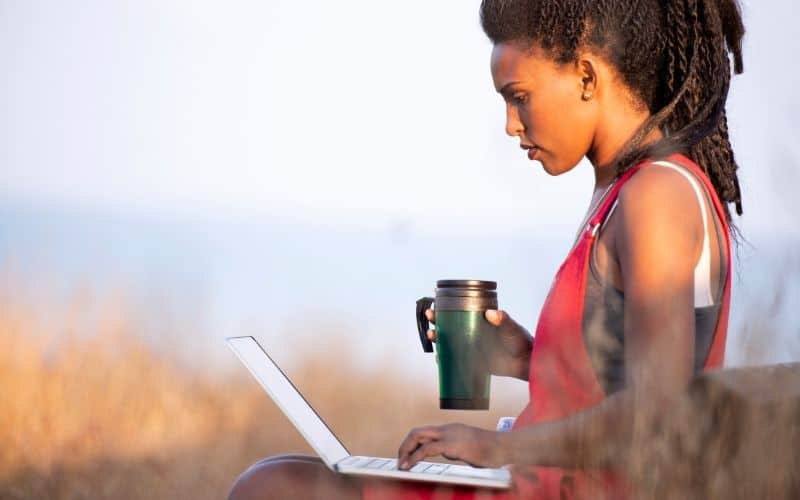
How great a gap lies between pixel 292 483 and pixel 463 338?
503mm

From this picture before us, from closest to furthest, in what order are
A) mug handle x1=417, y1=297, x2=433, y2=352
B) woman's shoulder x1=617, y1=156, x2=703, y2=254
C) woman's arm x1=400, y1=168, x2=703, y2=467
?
1. woman's arm x1=400, y1=168, x2=703, y2=467
2. woman's shoulder x1=617, y1=156, x2=703, y2=254
3. mug handle x1=417, y1=297, x2=433, y2=352

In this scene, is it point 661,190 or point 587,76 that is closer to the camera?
point 661,190

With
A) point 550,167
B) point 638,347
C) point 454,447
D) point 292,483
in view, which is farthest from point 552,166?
point 292,483

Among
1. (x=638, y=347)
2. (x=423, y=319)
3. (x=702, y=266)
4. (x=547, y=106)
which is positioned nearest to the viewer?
(x=638, y=347)

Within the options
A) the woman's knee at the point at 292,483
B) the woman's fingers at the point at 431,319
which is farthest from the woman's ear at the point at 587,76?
the woman's knee at the point at 292,483

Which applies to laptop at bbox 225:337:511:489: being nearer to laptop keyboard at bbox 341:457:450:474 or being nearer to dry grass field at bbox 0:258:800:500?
laptop keyboard at bbox 341:457:450:474

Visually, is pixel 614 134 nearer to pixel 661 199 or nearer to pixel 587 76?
pixel 587 76

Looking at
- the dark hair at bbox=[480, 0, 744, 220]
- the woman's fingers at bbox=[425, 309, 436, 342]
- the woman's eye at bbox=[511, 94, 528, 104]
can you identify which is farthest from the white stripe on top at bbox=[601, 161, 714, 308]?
the woman's fingers at bbox=[425, 309, 436, 342]

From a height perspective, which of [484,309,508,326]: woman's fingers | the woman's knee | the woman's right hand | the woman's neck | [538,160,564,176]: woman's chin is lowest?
the woman's knee

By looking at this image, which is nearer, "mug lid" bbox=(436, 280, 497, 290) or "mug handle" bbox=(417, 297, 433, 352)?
"mug lid" bbox=(436, 280, 497, 290)

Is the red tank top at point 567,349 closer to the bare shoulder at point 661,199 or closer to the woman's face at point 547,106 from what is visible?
the bare shoulder at point 661,199

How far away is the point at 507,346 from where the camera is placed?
2377mm

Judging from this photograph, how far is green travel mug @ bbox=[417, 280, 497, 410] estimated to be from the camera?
226cm

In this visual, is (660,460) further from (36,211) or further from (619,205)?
(36,211)
